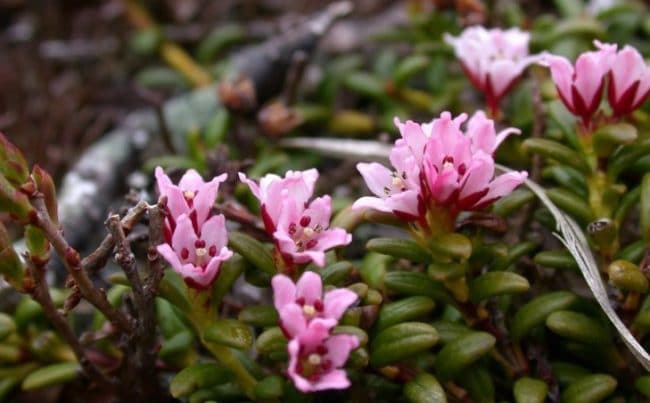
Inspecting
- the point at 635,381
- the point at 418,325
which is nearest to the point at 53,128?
the point at 418,325

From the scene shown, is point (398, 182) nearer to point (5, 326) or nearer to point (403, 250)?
point (403, 250)

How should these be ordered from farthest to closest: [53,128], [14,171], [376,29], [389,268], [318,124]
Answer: [376,29] → [53,128] → [318,124] → [389,268] → [14,171]

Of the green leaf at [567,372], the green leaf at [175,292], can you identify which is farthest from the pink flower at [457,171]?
the green leaf at [175,292]

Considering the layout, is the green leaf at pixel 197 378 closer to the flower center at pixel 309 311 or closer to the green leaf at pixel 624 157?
the flower center at pixel 309 311

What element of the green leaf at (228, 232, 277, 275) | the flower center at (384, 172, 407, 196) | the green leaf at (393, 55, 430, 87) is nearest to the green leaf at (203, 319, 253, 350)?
the green leaf at (228, 232, 277, 275)

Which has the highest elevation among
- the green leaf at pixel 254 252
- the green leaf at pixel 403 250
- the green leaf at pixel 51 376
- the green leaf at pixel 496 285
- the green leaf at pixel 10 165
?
the green leaf at pixel 10 165

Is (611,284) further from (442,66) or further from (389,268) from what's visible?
(442,66)

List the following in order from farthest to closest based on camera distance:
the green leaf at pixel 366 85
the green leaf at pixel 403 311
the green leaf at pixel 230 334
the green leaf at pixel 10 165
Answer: the green leaf at pixel 366 85 < the green leaf at pixel 403 311 < the green leaf at pixel 230 334 < the green leaf at pixel 10 165
